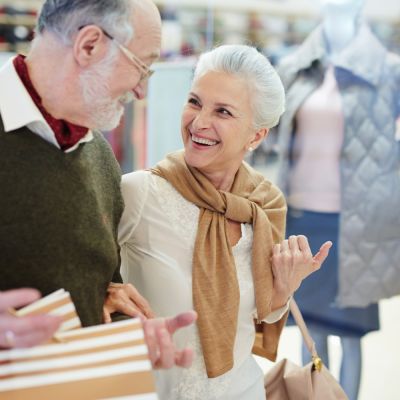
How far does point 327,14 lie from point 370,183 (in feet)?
2.66

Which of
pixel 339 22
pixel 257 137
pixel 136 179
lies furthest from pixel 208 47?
pixel 136 179

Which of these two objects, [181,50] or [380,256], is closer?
[380,256]

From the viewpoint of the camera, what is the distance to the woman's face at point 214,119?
1596mm

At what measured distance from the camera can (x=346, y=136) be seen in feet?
8.89

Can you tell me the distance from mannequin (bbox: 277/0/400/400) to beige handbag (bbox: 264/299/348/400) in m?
1.09

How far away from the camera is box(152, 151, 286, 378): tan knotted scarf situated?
4.89ft

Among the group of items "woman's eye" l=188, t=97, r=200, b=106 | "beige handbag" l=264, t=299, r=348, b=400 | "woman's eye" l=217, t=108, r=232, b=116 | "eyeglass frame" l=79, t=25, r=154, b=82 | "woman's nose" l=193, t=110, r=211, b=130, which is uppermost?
"eyeglass frame" l=79, t=25, r=154, b=82

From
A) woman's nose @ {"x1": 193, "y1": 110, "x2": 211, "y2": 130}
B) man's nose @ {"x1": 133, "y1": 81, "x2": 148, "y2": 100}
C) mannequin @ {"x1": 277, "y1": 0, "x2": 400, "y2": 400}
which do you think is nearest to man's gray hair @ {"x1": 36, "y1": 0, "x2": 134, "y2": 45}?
man's nose @ {"x1": 133, "y1": 81, "x2": 148, "y2": 100}

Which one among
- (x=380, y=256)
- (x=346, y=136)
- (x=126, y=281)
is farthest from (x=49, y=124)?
(x=380, y=256)

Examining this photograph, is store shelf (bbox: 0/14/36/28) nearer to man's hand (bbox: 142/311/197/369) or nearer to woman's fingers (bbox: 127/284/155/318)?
→ woman's fingers (bbox: 127/284/155/318)

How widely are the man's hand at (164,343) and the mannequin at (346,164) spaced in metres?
1.77

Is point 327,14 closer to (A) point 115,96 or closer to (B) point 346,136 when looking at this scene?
(B) point 346,136

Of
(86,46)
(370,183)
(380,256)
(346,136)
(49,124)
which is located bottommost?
(380,256)

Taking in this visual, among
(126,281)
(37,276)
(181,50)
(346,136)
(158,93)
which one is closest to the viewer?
(37,276)
